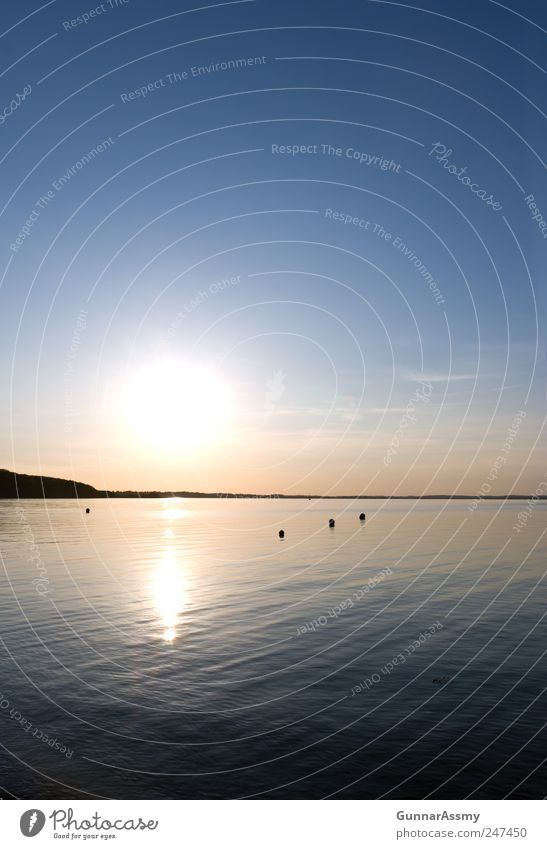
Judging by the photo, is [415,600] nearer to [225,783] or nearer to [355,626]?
[355,626]

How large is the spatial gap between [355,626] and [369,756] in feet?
58.8

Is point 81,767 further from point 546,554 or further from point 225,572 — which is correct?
point 546,554

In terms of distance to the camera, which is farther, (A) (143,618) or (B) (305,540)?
(B) (305,540)

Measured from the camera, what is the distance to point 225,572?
58219 mm

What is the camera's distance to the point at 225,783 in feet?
51.8

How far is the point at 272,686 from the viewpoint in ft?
78.9

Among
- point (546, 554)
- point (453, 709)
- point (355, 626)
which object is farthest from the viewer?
point (546, 554)

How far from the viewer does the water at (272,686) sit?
53.7ft

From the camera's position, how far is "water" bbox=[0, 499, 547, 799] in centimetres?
1638

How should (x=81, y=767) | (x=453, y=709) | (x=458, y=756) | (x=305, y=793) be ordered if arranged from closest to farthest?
(x=305, y=793)
(x=81, y=767)
(x=458, y=756)
(x=453, y=709)
